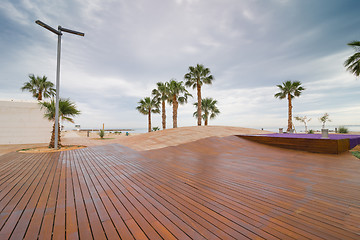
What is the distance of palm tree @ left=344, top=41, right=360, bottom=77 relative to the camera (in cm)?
1185

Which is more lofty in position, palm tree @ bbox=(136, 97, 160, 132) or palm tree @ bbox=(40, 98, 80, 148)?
palm tree @ bbox=(136, 97, 160, 132)

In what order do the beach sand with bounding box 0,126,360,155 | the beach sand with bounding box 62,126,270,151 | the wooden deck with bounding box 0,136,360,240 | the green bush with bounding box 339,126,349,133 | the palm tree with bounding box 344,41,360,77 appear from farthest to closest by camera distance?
the green bush with bounding box 339,126,349,133 → the palm tree with bounding box 344,41,360,77 → the beach sand with bounding box 62,126,270,151 → the beach sand with bounding box 0,126,360,155 → the wooden deck with bounding box 0,136,360,240

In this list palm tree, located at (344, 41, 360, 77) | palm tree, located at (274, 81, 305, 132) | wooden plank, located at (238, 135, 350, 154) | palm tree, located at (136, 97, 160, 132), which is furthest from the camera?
palm tree, located at (136, 97, 160, 132)

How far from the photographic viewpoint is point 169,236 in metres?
1.52

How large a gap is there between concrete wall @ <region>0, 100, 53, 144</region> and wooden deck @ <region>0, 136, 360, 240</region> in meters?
12.7

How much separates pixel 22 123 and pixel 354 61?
101 ft

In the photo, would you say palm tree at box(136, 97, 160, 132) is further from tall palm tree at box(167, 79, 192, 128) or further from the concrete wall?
the concrete wall

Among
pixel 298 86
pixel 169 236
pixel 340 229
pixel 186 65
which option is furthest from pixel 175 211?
pixel 298 86

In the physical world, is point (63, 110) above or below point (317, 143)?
above

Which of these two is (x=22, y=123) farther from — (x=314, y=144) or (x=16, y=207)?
(x=314, y=144)

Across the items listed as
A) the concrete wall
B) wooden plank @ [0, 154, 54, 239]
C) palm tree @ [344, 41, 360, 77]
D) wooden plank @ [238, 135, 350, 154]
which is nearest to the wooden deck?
wooden plank @ [0, 154, 54, 239]

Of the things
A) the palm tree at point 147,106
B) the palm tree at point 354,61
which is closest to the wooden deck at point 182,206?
the palm tree at point 354,61

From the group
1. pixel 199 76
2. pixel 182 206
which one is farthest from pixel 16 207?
pixel 199 76

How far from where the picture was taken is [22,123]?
1256 centimetres
